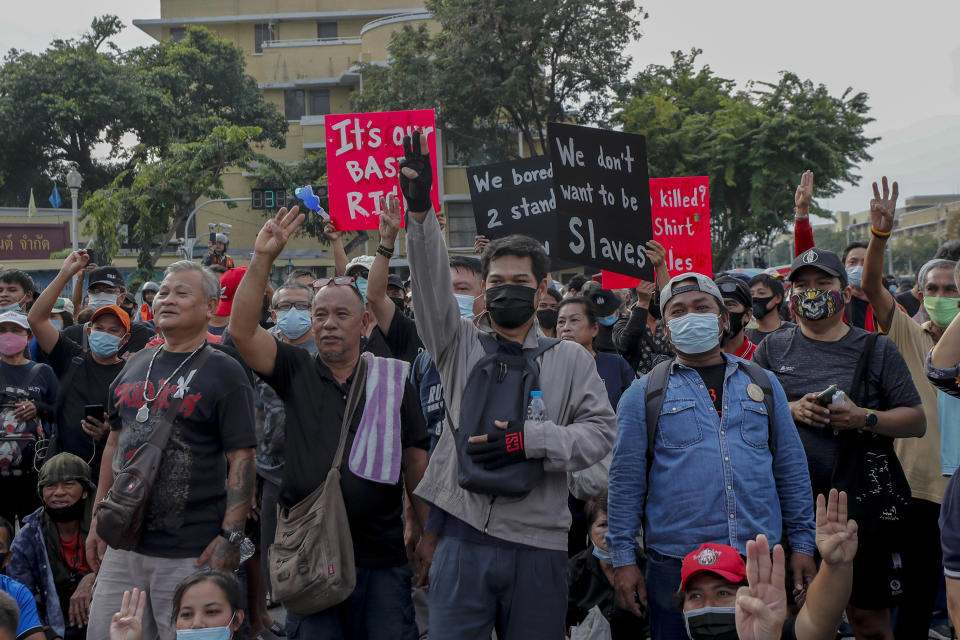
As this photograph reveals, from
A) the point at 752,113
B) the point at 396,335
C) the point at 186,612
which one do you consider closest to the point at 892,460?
the point at 396,335

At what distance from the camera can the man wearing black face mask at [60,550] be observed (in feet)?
17.5

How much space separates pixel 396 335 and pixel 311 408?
4.80 ft

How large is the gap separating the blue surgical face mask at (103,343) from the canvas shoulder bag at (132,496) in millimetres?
2290

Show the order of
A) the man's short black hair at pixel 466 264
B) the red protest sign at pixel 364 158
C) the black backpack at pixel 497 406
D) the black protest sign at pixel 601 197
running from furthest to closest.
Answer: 1. the red protest sign at pixel 364 158
2. the black protest sign at pixel 601 197
3. the man's short black hair at pixel 466 264
4. the black backpack at pixel 497 406

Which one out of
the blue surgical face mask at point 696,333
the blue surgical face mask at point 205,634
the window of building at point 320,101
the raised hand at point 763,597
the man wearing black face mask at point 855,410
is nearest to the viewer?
the raised hand at point 763,597

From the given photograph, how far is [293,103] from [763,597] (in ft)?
163

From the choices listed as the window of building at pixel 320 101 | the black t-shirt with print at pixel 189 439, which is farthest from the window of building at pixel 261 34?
the black t-shirt with print at pixel 189 439

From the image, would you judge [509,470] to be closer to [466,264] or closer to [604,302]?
[466,264]

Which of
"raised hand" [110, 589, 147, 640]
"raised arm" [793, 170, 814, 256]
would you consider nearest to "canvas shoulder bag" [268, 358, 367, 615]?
"raised hand" [110, 589, 147, 640]

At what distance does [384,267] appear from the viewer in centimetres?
512

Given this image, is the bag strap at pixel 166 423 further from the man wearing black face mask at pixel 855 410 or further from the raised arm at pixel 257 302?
the man wearing black face mask at pixel 855 410

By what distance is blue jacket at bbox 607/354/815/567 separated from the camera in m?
4.07

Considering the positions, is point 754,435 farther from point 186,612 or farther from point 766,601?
point 186,612

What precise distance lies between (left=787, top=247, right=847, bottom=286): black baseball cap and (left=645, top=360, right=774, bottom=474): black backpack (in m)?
0.85
